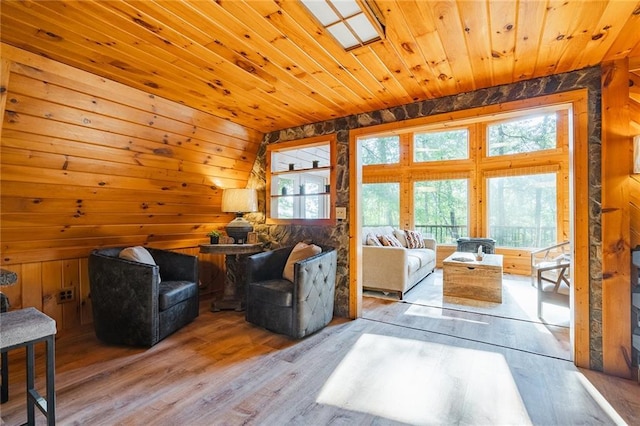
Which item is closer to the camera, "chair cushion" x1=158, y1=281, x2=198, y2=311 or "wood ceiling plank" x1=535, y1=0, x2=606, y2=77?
"wood ceiling plank" x1=535, y1=0, x2=606, y2=77

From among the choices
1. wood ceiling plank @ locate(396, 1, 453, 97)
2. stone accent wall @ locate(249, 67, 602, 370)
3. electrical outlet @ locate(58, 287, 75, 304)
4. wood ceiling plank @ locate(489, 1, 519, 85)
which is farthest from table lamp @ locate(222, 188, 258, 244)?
wood ceiling plank @ locate(489, 1, 519, 85)

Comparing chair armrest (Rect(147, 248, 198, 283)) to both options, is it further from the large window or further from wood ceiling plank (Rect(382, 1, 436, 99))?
the large window

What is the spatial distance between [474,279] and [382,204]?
3.39 m

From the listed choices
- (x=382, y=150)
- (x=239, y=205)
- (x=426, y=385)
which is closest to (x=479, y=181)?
(x=382, y=150)

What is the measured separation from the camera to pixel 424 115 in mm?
2889

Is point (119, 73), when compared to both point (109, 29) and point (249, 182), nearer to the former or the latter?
point (109, 29)

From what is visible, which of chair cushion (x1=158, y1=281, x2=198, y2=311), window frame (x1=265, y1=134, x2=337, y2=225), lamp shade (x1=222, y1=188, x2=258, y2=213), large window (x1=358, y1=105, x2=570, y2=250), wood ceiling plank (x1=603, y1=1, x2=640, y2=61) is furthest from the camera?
large window (x1=358, y1=105, x2=570, y2=250)

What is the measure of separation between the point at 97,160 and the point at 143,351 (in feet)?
5.46

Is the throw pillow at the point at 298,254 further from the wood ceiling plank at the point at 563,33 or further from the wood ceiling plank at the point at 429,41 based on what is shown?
Answer: the wood ceiling plank at the point at 563,33

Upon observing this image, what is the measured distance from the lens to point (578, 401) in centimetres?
184

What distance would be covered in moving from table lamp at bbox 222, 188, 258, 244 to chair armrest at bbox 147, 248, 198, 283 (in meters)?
0.60

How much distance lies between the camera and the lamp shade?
11.6ft

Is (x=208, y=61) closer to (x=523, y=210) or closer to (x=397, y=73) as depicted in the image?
(x=397, y=73)

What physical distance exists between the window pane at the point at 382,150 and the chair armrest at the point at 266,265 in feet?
14.0
